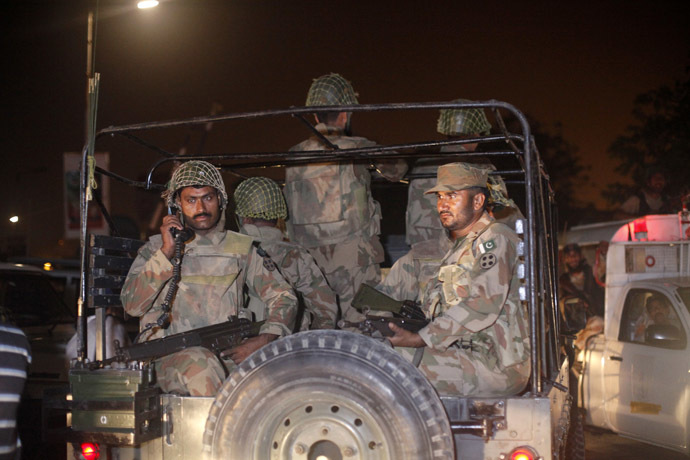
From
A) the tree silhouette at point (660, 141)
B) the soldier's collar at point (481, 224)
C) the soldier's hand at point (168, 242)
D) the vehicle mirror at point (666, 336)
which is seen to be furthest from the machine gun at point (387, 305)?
the tree silhouette at point (660, 141)

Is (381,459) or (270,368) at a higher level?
(270,368)

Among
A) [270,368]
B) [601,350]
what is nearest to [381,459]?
[270,368]

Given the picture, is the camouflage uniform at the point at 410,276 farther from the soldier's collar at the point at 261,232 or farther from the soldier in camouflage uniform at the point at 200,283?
the soldier's collar at the point at 261,232

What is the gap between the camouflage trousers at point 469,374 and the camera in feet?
11.9

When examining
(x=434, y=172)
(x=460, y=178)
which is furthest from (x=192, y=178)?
(x=434, y=172)

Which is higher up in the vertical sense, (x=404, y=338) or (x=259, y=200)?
(x=259, y=200)

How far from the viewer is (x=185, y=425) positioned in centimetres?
345

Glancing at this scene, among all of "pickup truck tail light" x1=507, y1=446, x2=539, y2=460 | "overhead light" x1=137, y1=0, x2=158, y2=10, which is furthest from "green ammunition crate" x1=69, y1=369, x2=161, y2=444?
"overhead light" x1=137, y1=0, x2=158, y2=10

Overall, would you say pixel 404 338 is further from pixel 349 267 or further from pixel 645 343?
pixel 645 343

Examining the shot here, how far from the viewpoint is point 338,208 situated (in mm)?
5512

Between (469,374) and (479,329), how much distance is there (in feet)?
0.80

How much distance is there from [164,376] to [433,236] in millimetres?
2554

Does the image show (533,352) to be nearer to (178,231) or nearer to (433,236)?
(178,231)

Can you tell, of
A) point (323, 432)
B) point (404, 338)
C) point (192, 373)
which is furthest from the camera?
point (192, 373)
